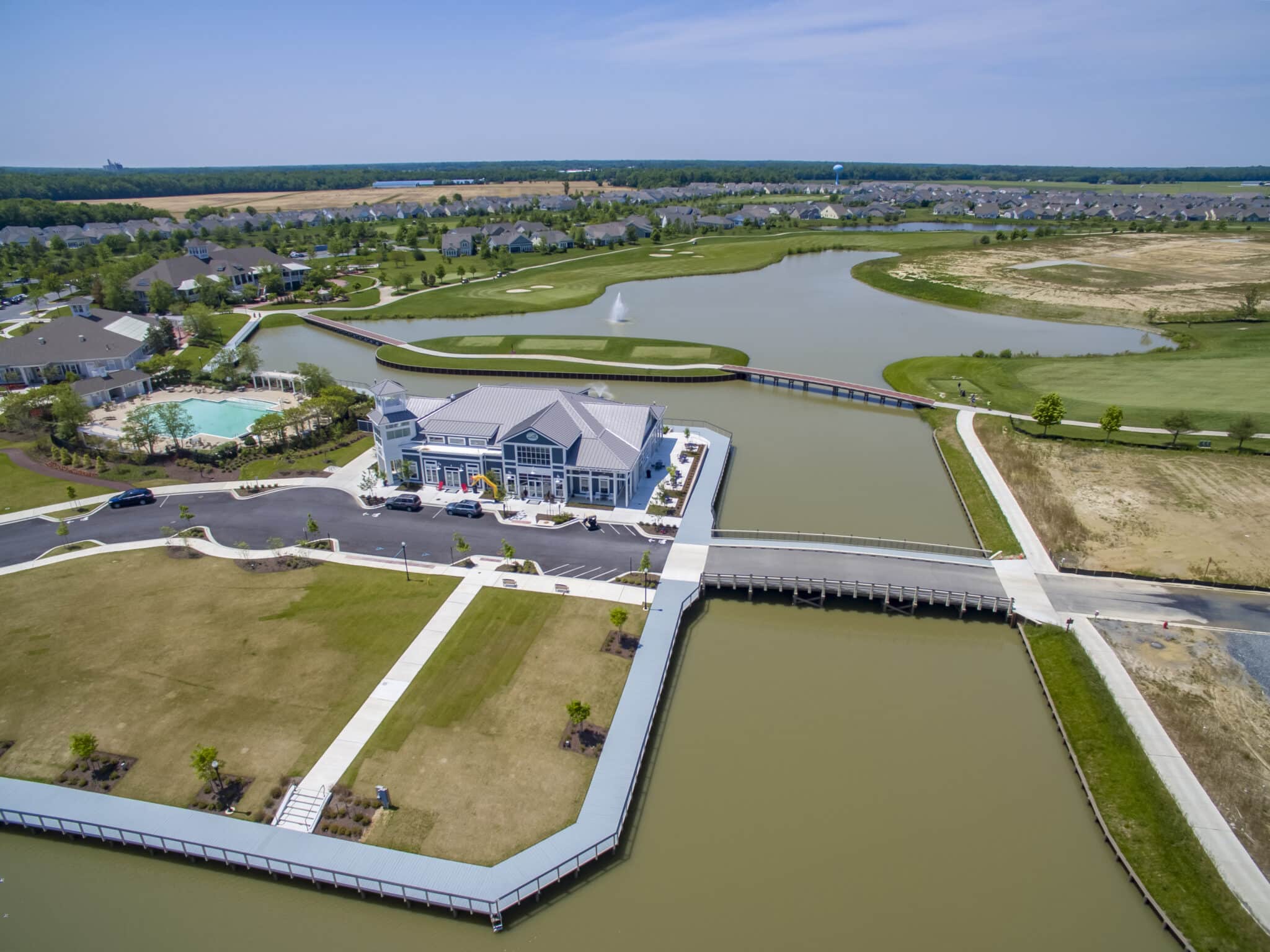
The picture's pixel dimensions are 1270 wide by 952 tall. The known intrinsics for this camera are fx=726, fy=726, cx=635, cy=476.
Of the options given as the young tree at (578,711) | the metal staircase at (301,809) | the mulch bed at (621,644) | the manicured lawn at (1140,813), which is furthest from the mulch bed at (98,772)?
the manicured lawn at (1140,813)

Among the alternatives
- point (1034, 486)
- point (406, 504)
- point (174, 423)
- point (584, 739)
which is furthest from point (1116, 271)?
point (174, 423)

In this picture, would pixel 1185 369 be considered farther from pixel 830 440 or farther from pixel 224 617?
pixel 224 617

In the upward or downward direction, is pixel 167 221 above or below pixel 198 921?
above

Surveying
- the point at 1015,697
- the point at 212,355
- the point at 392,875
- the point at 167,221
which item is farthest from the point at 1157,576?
the point at 167,221

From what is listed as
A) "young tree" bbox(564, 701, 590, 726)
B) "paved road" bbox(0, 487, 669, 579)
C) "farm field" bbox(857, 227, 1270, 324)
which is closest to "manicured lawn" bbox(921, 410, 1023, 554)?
"paved road" bbox(0, 487, 669, 579)

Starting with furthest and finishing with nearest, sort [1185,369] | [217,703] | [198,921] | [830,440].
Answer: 1. [1185,369]
2. [830,440]
3. [217,703]
4. [198,921]

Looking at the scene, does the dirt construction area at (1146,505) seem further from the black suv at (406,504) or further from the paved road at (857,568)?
the black suv at (406,504)
